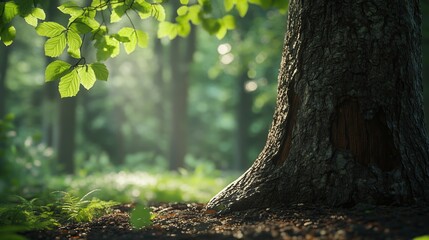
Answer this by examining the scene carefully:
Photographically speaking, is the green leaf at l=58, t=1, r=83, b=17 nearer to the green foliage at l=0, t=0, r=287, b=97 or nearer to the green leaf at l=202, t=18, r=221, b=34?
the green foliage at l=0, t=0, r=287, b=97

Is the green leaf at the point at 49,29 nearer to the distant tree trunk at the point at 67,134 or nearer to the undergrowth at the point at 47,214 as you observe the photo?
the undergrowth at the point at 47,214

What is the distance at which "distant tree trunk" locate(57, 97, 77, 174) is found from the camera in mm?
13469

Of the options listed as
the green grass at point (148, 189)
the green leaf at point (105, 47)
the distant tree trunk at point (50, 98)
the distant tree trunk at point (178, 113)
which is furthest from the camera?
the distant tree trunk at point (178, 113)

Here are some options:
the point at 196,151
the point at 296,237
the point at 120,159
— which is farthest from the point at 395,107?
the point at 196,151

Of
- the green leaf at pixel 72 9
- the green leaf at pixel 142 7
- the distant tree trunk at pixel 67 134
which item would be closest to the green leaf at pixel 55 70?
the green leaf at pixel 72 9

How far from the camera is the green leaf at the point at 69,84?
314 cm

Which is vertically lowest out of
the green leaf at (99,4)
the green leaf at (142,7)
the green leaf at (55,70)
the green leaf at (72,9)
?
the green leaf at (55,70)

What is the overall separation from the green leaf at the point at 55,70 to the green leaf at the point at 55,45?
0.11m

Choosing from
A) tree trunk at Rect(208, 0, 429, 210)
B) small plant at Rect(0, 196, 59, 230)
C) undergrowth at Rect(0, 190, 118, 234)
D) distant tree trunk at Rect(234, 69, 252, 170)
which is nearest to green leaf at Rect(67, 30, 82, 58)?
undergrowth at Rect(0, 190, 118, 234)

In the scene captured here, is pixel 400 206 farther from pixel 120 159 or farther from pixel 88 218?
pixel 120 159

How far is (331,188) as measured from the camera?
3037 millimetres

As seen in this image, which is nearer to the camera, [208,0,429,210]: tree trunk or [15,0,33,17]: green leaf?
[208,0,429,210]: tree trunk

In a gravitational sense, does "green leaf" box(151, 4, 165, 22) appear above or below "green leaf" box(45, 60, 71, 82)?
above

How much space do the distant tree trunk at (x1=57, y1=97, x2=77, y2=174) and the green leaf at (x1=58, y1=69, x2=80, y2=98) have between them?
1049 centimetres
